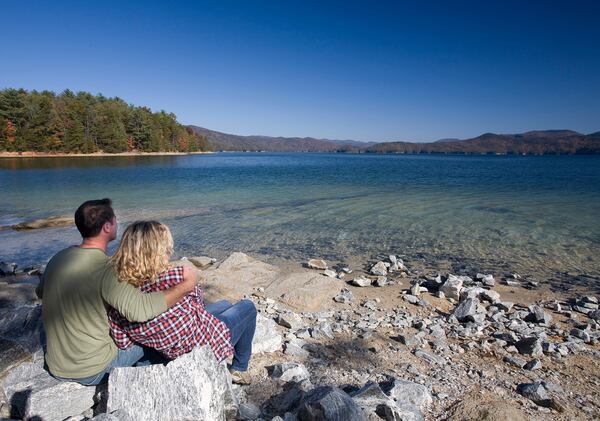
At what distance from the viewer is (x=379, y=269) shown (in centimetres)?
905

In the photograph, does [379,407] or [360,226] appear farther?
[360,226]

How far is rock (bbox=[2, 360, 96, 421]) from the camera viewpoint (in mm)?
2879

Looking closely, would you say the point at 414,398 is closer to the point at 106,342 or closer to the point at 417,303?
the point at 106,342

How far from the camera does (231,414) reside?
3020mm

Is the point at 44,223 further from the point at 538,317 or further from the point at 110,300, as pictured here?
the point at 538,317

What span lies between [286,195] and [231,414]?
2264 cm

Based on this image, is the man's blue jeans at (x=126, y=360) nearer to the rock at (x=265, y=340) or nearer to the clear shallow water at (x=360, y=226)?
the rock at (x=265, y=340)

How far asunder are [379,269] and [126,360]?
6842 millimetres

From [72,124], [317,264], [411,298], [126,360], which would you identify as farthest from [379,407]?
[72,124]

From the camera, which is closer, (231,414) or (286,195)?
(231,414)

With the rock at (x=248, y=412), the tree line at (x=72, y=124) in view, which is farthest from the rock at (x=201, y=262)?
the tree line at (x=72, y=124)

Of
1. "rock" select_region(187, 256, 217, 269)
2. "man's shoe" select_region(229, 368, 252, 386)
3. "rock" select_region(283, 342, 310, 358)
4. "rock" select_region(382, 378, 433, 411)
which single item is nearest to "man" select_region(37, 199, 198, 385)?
"man's shoe" select_region(229, 368, 252, 386)

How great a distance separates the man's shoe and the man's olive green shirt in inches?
52.4

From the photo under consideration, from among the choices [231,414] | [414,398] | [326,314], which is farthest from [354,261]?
[231,414]
